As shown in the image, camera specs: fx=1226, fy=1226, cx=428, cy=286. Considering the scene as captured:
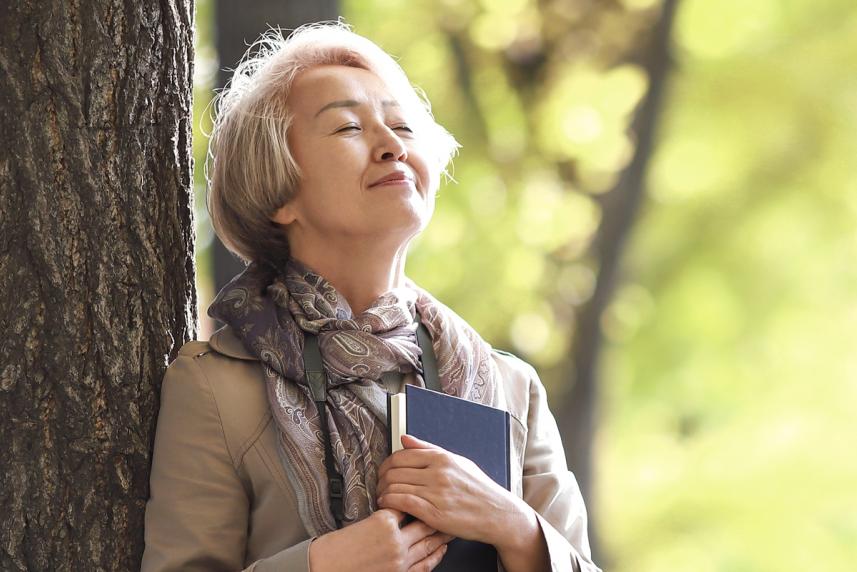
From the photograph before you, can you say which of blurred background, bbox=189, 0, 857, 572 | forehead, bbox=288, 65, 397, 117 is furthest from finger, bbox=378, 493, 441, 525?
blurred background, bbox=189, 0, 857, 572

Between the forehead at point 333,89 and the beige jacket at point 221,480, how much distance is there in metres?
0.48

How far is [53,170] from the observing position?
2262mm

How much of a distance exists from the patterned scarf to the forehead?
319 mm

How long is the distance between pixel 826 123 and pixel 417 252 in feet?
9.66

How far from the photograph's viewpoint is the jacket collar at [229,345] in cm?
229

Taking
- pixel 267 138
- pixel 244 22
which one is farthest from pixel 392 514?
pixel 244 22

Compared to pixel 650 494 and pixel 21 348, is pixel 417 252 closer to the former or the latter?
pixel 650 494

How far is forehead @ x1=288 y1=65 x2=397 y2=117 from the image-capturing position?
2.42m

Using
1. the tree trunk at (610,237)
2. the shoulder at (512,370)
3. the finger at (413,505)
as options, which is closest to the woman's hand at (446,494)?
the finger at (413,505)

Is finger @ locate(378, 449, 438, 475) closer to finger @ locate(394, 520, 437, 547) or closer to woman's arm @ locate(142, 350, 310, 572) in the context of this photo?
finger @ locate(394, 520, 437, 547)

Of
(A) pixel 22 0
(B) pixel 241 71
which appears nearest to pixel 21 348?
(A) pixel 22 0

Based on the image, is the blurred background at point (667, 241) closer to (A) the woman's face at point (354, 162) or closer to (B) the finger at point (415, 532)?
(A) the woman's face at point (354, 162)

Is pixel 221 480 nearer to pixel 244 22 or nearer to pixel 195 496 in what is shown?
pixel 195 496

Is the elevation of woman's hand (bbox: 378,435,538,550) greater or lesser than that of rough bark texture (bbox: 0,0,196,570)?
lesser
